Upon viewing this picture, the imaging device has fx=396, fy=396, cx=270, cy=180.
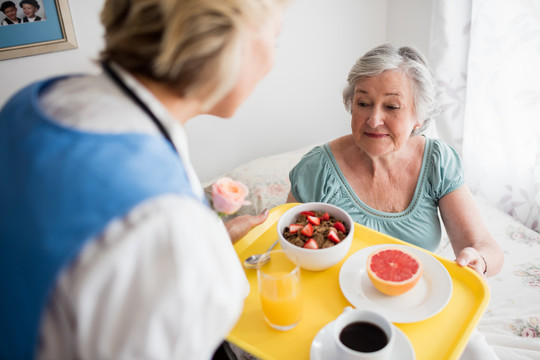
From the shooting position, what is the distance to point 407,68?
1.57 m

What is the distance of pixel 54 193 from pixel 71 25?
161 centimetres

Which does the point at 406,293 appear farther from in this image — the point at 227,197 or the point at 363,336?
the point at 227,197

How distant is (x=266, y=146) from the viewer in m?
2.71

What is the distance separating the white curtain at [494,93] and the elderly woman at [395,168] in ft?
2.45

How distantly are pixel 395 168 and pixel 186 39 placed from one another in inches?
50.0

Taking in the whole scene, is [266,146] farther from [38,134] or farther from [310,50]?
[38,134]

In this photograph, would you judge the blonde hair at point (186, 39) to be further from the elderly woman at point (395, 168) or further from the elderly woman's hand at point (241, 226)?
the elderly woman at point (395, 168)

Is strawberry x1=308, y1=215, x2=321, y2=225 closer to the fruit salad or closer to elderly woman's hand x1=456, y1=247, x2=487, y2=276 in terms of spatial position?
the fruit salad

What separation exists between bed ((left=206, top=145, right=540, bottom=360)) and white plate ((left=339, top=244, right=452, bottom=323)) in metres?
0.53

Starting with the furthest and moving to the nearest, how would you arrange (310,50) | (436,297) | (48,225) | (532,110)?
(310,50) < (532,110) < (436,297) < (48,225)

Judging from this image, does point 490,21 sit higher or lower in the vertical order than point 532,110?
higher

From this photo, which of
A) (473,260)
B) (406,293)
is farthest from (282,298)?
(473,260)

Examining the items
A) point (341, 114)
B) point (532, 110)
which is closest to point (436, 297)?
point (532, 110)

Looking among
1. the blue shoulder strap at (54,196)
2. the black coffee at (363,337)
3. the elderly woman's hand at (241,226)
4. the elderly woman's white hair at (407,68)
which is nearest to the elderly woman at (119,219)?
the blue shoulder strap at (54,196)
